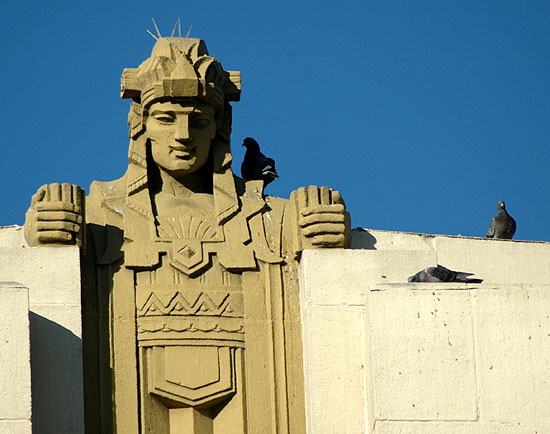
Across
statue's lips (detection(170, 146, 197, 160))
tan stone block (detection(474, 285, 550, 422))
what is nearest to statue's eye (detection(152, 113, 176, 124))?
statue's lips (detection(170, 146, 197, 160))

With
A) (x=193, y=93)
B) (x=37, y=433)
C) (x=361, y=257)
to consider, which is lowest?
(x=37, y=433)

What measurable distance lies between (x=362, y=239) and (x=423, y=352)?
1908mm

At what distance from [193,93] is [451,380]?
3.52 m

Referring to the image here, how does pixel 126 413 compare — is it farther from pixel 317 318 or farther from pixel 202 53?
pixel 202 53

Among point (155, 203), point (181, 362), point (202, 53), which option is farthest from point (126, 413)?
point (202, 53)

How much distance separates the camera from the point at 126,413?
19.2m

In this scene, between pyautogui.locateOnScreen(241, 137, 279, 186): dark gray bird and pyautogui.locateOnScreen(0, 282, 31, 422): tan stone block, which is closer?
pyautogui.locateOnScreen(0, 282, 31, 422): tan stone block

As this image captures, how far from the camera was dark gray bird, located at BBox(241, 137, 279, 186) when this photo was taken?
2105 centimetres

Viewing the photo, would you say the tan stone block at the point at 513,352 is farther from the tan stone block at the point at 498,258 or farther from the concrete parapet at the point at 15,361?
the concrete parapet at the point at 15,361

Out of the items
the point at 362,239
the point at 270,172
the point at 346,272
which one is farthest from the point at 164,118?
the point at 346,272

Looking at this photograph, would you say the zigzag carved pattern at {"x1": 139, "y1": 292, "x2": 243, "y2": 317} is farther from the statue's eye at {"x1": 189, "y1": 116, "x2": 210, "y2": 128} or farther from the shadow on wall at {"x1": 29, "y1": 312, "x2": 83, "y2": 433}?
the statue's eye at {"x1": 189, "y1": 116, "x2": 210, "y2": 128}

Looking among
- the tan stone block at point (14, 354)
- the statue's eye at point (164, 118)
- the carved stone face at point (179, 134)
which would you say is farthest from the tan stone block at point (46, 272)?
the statue's eye at point (164, 118)

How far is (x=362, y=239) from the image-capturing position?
20484 millimetres

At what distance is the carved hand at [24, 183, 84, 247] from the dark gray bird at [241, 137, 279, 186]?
6.97 ft
